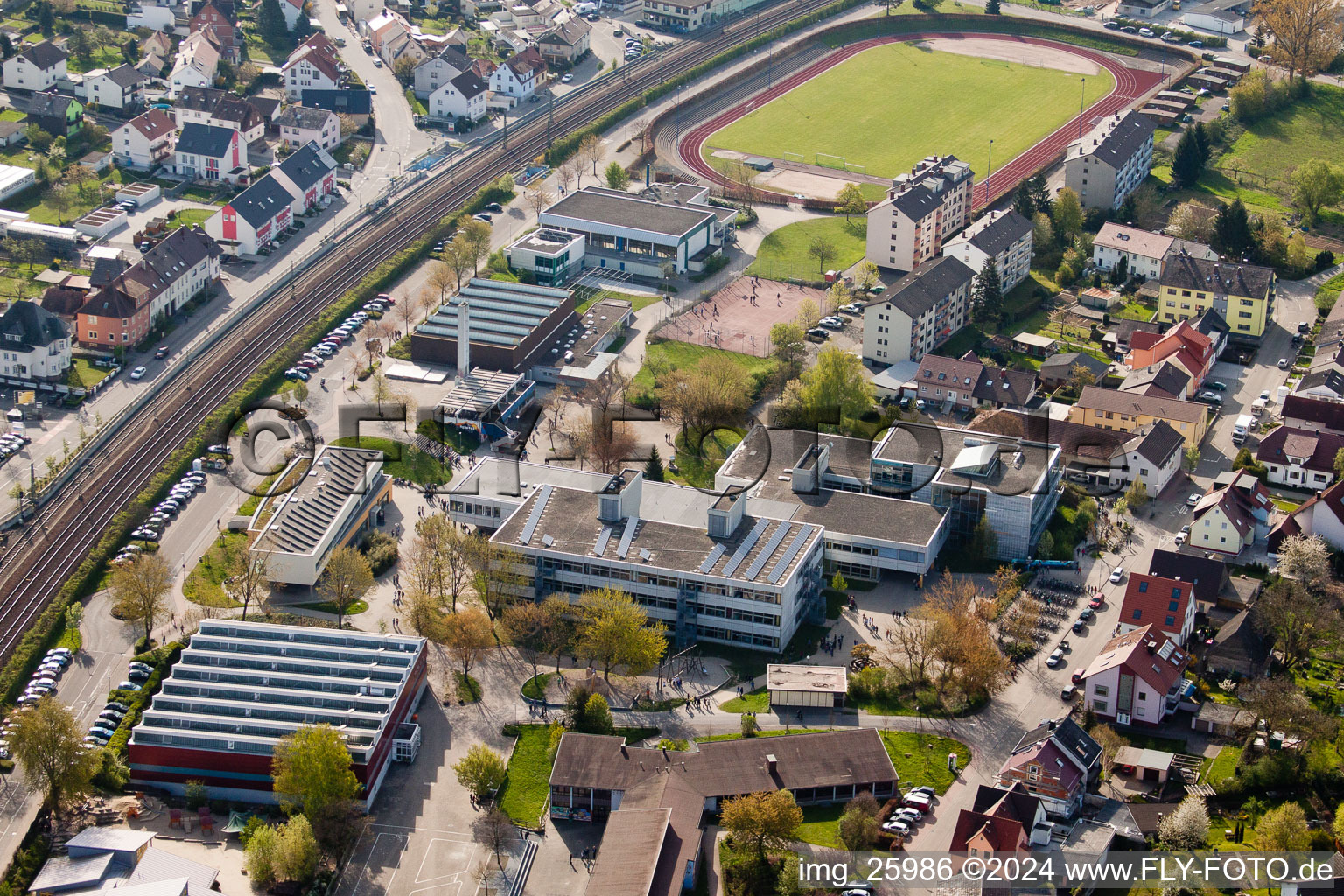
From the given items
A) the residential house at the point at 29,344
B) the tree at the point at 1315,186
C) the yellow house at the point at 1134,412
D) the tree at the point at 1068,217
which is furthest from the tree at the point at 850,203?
the residential house at the point at 29,344

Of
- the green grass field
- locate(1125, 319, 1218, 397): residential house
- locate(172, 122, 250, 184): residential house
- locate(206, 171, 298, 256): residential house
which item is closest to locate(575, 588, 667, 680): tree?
locate(1125, 319, 1218, 397): residential house

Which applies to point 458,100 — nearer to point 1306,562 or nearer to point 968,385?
point 968,385

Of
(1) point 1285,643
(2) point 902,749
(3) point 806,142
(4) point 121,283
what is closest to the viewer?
(2) point 902,749

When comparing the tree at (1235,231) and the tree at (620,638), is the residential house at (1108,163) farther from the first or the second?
the tree at (620,638)

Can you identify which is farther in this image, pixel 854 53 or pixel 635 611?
pixel 854 53

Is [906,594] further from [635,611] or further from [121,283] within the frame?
[121,283]

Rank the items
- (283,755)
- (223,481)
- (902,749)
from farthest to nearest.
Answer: (223,481) < (902,749) < (283,755)

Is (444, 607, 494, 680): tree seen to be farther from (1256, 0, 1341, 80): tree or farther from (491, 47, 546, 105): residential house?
(1256, 0, 1341, 80): tree

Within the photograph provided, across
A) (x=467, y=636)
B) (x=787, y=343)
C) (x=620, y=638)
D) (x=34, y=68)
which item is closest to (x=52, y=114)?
(x=34, y=68)

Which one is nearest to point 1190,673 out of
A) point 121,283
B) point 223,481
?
point 223,481
